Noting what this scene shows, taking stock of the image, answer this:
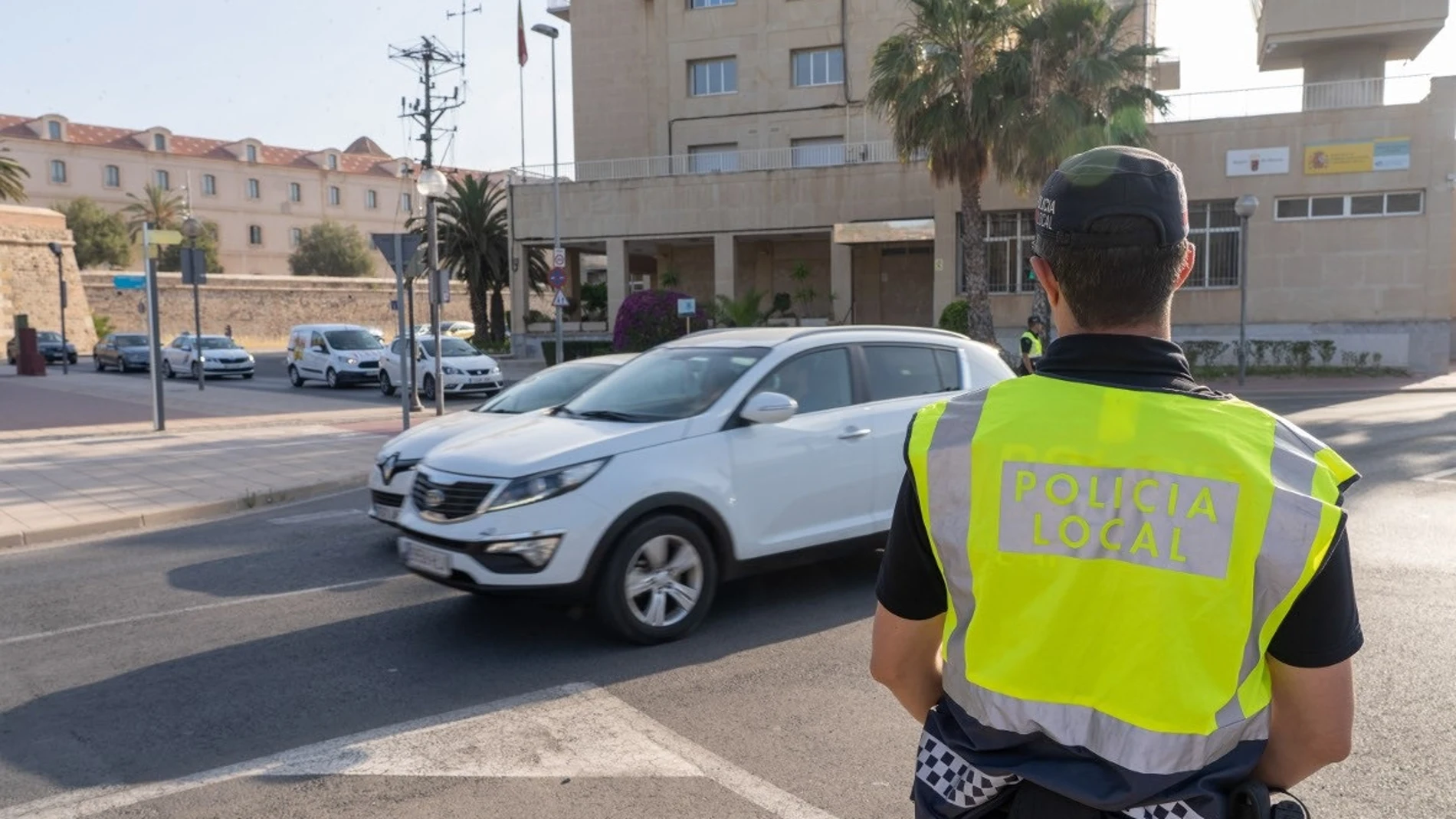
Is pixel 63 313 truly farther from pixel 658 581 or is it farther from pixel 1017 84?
pixel 658 581

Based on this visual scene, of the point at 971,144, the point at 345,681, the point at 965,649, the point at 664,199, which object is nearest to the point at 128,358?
the point at 664,199

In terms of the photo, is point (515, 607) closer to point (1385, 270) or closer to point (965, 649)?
point (965, 649)

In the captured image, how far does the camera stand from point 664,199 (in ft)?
121

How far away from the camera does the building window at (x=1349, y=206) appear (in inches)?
1099

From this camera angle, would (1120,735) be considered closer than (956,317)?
Yes

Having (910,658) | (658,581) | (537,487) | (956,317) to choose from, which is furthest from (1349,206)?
(910,658)

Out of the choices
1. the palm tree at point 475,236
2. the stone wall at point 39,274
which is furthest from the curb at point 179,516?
the stone wall at point 39,274

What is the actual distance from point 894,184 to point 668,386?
27930 millimetres

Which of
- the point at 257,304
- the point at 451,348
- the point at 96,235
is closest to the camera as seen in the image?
the point at 451,348

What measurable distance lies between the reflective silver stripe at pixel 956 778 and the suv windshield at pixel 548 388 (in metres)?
7.74

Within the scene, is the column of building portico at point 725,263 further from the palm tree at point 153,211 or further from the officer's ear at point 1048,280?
the palm tree at point 153,211

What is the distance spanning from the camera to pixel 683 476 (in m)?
6.11

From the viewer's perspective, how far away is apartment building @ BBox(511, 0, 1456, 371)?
28.0m

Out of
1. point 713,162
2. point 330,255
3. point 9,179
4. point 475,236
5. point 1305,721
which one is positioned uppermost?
point 9,179
